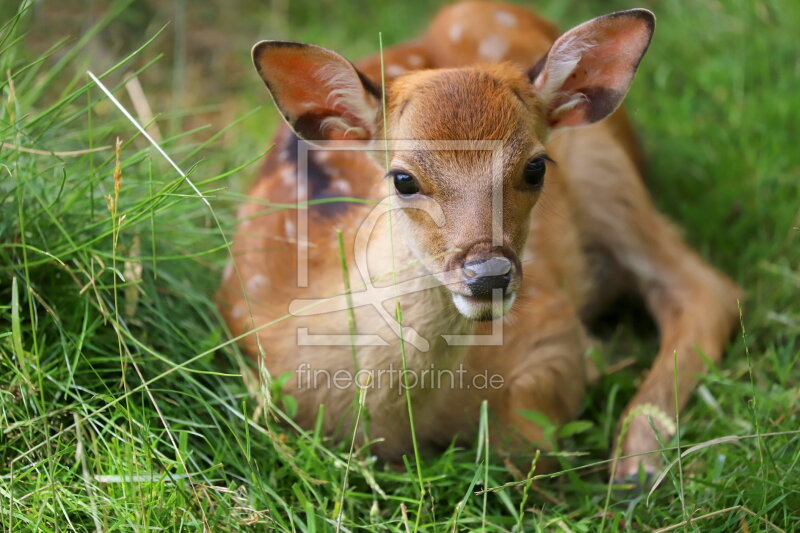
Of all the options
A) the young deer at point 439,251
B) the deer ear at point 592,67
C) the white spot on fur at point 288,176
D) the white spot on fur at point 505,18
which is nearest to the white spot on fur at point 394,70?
the young deer at point 439,251

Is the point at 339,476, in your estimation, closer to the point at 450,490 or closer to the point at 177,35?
the point at 450,490

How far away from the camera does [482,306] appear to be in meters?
2.70

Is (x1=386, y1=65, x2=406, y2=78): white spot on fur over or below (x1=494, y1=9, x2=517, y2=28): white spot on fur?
below

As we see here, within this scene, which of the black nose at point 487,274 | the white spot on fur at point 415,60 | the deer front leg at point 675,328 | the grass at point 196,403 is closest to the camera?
the black nose at point 487,274

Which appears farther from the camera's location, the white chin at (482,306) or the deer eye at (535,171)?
the deer eye at (535,171)

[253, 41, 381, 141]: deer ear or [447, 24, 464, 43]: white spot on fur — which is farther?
[447, 24, 464, 43]: white spot on fur

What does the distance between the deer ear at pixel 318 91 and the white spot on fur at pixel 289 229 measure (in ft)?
1.76

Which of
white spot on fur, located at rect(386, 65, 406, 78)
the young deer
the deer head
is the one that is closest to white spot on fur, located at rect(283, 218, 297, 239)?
the young deer

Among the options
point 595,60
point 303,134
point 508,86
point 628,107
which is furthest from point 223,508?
point 628,107

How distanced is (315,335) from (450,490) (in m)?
0.65

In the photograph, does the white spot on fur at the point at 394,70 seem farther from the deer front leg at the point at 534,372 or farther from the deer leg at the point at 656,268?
the deer front leg at the point at 534,372

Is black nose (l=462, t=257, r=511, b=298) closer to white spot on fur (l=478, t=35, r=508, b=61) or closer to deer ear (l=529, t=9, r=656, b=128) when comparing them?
deer ear (l=529, t=9, r=656, b=128)

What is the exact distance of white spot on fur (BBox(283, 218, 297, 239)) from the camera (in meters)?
3.61

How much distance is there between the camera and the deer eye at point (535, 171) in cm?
290
